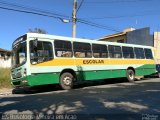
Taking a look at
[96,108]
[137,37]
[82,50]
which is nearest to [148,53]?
[82,50]

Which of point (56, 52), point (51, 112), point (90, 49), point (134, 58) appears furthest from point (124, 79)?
point (51, 112)

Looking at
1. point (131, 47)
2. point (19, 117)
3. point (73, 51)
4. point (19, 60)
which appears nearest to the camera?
point (19, 117)

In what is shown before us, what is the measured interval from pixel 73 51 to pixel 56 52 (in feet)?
4.38

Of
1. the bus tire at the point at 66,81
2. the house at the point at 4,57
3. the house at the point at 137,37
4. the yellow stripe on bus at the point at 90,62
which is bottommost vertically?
the bus tire at the point at 66,81

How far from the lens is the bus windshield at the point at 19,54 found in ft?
53.3

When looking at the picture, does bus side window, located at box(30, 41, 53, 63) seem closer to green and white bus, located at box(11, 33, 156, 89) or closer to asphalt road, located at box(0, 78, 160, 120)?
green and white bus, located at box(11, 33, 156, 89)

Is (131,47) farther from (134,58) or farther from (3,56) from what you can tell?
(3,56)

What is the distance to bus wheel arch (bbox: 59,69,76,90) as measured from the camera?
56.6 ft

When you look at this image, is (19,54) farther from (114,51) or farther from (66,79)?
(114,51)

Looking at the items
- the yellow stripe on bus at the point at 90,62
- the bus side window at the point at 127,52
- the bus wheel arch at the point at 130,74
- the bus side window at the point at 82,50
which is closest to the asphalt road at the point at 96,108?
Answer: the yellow stripe on bus at the point at 90,62

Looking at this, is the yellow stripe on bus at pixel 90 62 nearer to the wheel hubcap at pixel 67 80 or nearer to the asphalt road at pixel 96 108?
the wheel hubcap at pixel 67 80

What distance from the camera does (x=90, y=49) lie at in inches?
755

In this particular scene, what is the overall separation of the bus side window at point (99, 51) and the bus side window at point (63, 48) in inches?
82.3

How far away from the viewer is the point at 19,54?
16.9 meters
